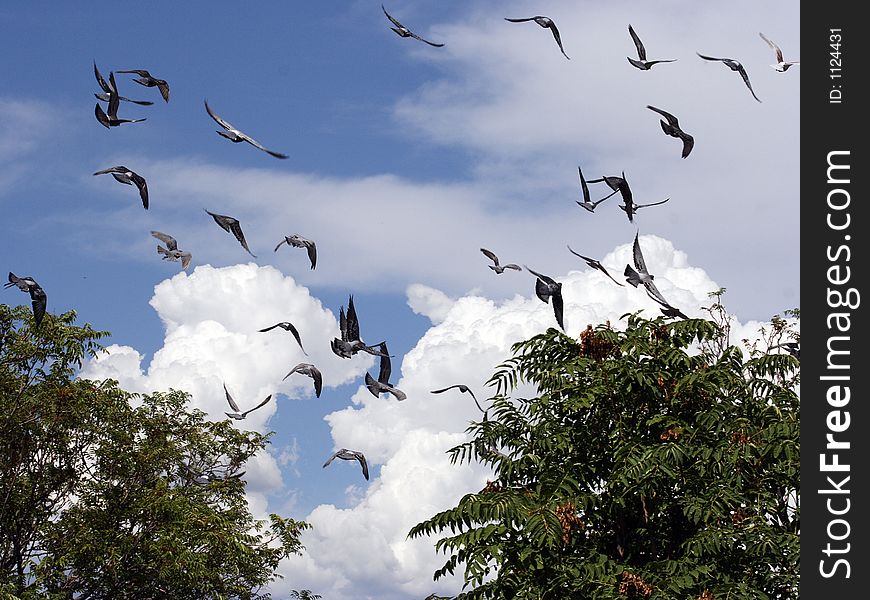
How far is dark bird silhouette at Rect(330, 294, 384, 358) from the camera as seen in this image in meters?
10.1

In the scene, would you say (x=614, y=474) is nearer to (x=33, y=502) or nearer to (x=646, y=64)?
(x=646, y=64)

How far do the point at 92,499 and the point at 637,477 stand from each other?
15.2 metres

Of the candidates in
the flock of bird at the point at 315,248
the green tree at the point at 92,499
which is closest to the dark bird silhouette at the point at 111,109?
the flock of bird at the point at 315,248

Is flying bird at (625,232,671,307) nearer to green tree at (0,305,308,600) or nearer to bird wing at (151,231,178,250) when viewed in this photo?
bird wing at (151,231,178,250)

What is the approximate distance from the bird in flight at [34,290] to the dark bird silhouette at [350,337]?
405cm

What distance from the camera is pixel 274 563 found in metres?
23.9

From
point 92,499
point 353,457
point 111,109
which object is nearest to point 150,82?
point 111,109

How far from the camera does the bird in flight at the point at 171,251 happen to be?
11781mm

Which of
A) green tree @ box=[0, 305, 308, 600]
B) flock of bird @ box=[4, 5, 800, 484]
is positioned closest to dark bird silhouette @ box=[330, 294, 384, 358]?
flock of bird @ box=[4, 5, 800, 484]

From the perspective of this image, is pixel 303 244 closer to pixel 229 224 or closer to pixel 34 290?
pixel 229 224

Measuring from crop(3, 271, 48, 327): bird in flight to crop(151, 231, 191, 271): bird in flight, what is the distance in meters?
1.66

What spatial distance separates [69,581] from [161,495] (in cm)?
258

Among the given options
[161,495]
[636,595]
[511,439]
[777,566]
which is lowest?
[636,595]
